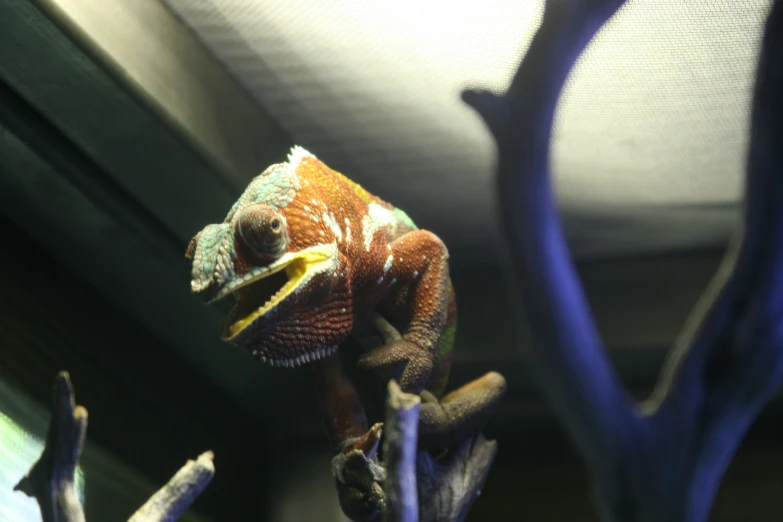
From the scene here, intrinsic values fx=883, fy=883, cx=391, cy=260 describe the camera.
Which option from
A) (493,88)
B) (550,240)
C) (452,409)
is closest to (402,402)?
(550,240)

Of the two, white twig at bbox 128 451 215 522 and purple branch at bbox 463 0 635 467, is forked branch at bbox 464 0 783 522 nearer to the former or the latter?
purple branch at bbox 463 0 635 467

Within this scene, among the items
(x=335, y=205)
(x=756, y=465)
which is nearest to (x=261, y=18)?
(x=335, y=205)

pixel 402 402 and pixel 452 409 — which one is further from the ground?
pixel 402 402

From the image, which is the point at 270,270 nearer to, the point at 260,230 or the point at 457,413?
the point at 260,230

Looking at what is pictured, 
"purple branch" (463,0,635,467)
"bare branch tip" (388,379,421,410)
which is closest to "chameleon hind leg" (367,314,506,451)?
"bare branch tip" (388,379,421,410)

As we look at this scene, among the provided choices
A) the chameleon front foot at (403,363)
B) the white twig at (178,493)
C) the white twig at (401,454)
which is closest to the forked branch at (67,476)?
the white twig at (178,493)

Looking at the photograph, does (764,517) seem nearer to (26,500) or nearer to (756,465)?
(756,465)
